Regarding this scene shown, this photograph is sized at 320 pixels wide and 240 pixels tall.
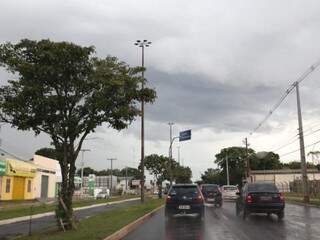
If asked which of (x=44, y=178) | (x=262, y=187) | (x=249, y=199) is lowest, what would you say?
(x=249, y=199)

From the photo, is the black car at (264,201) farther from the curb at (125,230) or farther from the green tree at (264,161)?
the green tree at (264,161)

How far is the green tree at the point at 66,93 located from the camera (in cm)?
1686

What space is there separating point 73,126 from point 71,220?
127 inches

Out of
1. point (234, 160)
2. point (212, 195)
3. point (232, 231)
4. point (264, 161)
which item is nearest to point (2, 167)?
point (212, 195)

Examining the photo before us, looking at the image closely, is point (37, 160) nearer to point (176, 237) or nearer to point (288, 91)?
point (288, 91)

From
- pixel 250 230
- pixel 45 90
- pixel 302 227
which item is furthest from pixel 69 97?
pixel 302 227

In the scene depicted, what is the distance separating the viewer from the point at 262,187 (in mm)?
26047

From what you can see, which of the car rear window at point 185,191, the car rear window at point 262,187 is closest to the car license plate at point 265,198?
the car rear window at point 262,187

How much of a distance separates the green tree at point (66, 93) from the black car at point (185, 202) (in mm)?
7328

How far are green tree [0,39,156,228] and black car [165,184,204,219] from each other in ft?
24.0

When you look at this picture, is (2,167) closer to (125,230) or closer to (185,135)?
(185,135)

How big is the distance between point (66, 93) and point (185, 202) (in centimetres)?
944

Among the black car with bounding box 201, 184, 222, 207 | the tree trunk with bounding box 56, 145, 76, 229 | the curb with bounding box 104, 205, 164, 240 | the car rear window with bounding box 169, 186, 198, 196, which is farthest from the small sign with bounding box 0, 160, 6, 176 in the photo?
the tree trunk with bounding box 56, 145, 76, 229

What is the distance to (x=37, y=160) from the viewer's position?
231 feet
